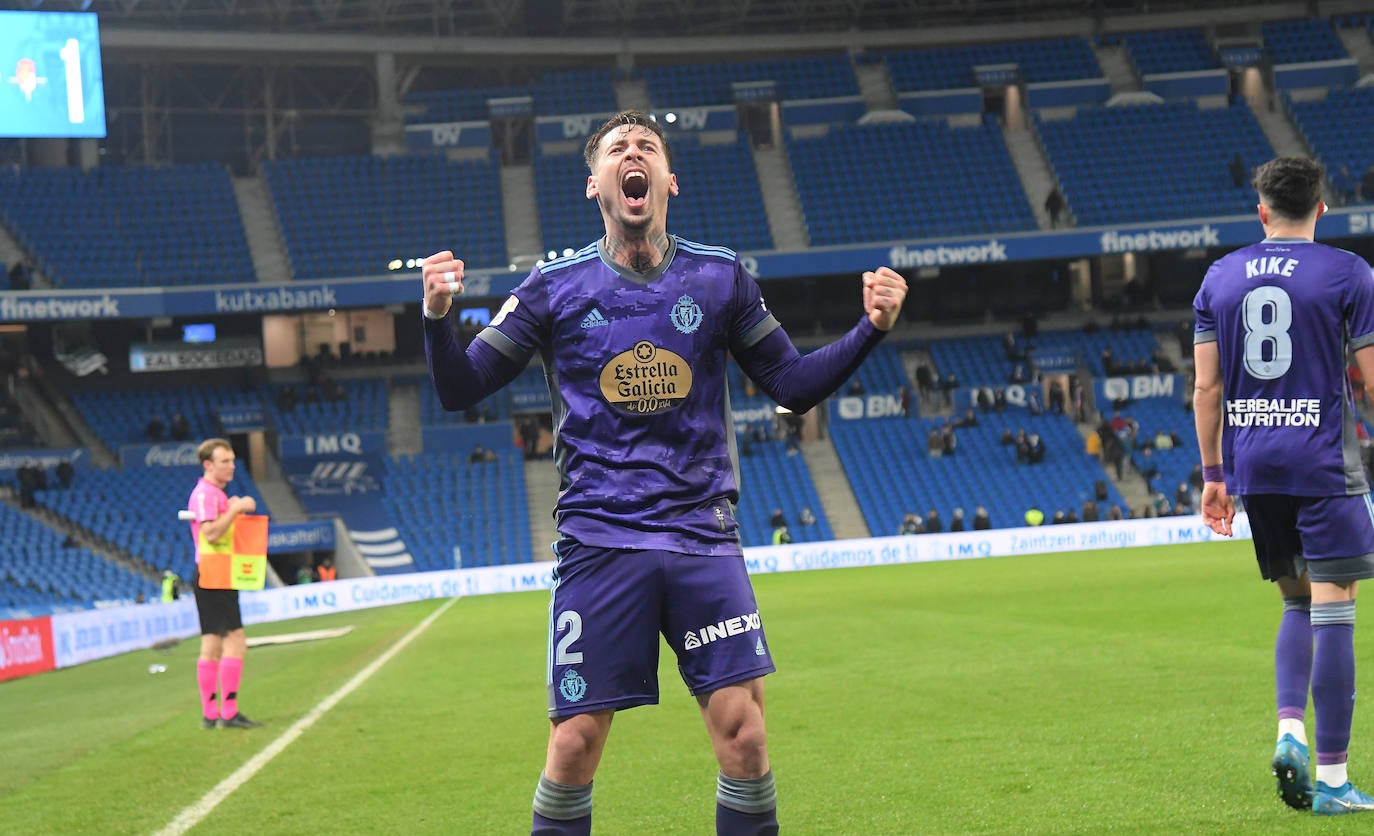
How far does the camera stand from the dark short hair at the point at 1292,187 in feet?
19.0

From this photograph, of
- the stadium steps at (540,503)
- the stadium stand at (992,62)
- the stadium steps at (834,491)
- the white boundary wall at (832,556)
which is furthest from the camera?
the stadium stand at (992,62)

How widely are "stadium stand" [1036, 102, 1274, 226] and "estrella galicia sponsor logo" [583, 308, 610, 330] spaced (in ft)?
148

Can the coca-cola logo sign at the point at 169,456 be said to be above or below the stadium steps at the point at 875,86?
below

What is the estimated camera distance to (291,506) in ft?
138

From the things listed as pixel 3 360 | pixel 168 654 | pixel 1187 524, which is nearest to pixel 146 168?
pixel 3 360

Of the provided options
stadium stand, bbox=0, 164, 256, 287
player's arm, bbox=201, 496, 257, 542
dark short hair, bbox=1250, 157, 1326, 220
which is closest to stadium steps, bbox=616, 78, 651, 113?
stadium stand, bbox=0, 164, 256, 287

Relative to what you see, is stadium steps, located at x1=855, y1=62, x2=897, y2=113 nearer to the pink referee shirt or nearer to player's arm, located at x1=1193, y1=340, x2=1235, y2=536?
the pink referee shirt

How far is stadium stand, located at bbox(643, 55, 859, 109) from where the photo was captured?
51.1 m

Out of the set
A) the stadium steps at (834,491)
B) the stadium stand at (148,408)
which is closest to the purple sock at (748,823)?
the stadium steps at (834,491)

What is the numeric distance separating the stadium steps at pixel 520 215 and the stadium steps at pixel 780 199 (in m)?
7.46

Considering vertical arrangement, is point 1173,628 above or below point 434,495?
below

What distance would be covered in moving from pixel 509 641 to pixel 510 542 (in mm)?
20331

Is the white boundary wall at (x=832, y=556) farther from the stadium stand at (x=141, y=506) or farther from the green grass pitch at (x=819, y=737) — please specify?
the green grass pitch at (x=819, y=737)

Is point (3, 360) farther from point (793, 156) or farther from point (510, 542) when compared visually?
point (793, 156)
